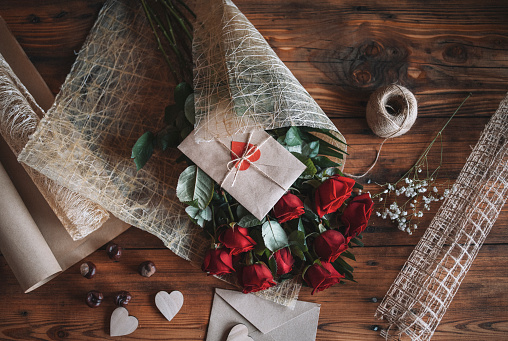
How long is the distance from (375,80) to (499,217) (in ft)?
1.77

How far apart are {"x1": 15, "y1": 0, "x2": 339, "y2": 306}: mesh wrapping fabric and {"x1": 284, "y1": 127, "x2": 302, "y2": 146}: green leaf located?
20 centimetres

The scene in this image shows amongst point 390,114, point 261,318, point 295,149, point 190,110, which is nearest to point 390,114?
point 390,114

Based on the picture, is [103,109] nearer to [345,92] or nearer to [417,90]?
[345,92]

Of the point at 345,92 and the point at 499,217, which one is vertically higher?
the point at 345,92

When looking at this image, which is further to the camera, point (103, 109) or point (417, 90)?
point (417, 90)

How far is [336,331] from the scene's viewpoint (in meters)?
1.09

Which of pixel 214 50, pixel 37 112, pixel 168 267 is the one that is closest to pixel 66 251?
pixel 168 267

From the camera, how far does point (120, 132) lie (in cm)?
102

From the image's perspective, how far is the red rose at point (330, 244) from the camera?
84 cm

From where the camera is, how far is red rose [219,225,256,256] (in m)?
0.85

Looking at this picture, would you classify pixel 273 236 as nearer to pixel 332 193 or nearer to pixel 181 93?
pixel 332 193

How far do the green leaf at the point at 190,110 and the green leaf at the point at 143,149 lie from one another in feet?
0.46

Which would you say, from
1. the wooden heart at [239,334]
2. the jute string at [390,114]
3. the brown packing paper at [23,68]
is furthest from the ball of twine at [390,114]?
the brown packing paper at [23,68]

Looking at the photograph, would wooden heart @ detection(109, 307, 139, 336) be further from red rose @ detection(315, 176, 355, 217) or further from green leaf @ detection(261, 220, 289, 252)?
red rose @ detection(315, 176, 355, 217)
